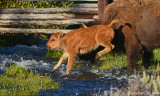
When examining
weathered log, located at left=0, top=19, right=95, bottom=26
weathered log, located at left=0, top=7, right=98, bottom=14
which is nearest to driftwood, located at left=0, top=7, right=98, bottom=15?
weathered log, located at left=0, top=7, right=98, bottom=14

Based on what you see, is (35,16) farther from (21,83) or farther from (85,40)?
(21,83)

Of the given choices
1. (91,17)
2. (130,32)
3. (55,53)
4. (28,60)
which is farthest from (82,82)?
(91,17)

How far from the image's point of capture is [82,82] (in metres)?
8.11

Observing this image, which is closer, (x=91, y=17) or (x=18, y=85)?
(x=18, y=85)

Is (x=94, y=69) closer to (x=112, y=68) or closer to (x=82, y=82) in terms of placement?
(x=112, y=68)

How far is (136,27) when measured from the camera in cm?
893

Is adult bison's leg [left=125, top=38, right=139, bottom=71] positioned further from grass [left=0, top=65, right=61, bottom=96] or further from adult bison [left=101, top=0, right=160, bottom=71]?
grass [left=0, top=65, right=61, bottom=96]

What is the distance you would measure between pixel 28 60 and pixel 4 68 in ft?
5.83

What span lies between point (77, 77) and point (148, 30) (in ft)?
6.43

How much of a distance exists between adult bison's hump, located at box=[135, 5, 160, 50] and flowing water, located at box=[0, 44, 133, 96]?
3.00 ft

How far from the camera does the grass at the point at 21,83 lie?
7148 millimetres

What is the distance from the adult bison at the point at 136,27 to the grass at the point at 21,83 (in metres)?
2.11

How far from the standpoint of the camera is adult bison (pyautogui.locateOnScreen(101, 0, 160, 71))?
343 inches

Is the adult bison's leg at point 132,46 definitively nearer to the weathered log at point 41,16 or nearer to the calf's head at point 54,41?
the calf's head at point 54,41
